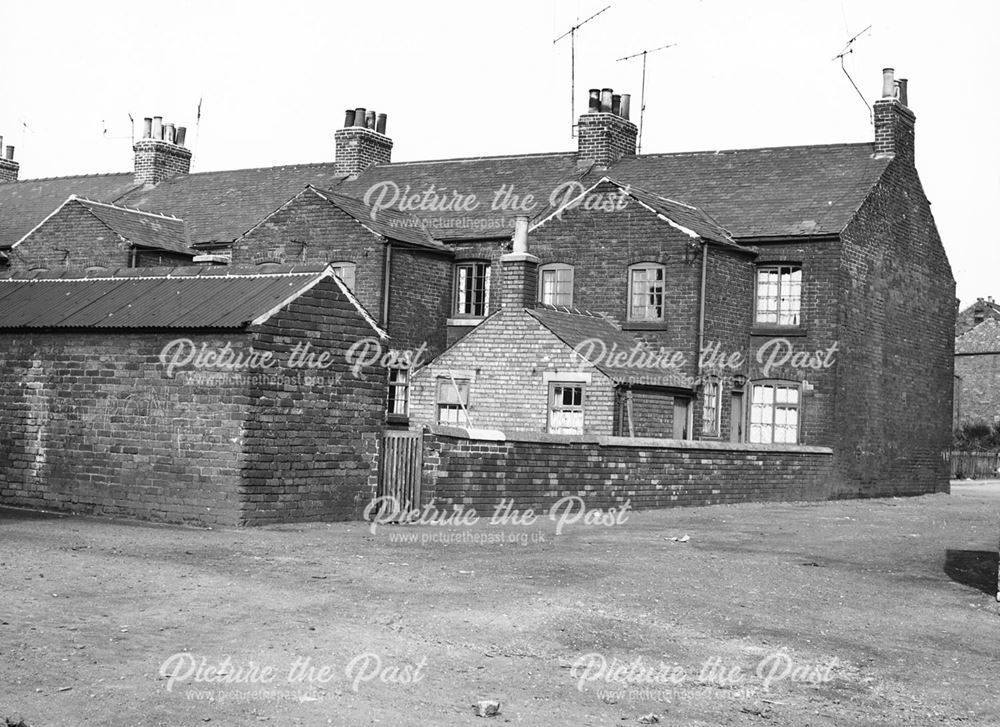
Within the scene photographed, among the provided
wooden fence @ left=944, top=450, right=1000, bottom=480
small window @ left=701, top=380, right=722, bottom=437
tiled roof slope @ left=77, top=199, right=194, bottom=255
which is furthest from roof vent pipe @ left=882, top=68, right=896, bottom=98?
wooden fence @ left=944, top=450, right=1000, bottom=480

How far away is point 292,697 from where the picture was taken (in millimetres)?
7500

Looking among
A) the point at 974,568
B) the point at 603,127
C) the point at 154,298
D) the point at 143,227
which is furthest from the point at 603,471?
the point at 143,227

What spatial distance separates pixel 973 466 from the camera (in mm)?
49781

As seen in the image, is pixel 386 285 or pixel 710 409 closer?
pixel 710 409

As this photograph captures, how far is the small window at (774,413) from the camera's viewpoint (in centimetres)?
3005

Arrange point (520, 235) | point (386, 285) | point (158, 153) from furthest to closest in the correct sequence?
point (158, 153) → point (386, 285) → point (520, 235)

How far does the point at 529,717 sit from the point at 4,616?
4201mm

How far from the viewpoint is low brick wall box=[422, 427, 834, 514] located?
1809cm

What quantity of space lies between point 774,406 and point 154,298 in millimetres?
16939

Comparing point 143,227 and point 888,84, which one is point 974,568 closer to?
point 888,84

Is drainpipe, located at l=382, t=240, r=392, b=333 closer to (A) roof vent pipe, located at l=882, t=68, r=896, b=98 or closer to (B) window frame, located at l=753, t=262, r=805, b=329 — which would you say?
(B) window frame, located at l=753, t=262, r=805, b=329

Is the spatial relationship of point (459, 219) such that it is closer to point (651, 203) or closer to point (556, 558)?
point (651, 203)

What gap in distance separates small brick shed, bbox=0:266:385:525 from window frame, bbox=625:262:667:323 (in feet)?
42.2

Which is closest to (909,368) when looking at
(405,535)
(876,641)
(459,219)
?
(459,219)
